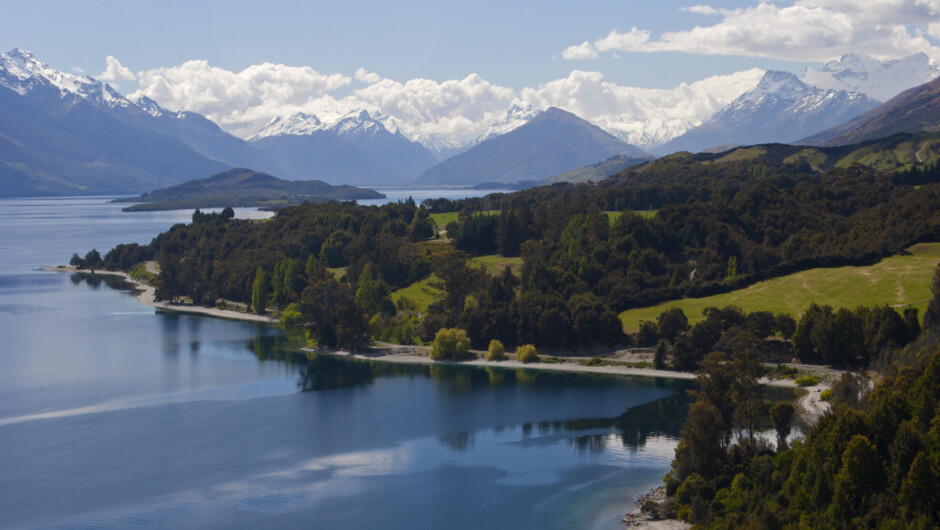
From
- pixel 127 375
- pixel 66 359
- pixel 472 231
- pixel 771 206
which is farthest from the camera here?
pixel 472 231

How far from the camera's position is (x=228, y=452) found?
173 feet

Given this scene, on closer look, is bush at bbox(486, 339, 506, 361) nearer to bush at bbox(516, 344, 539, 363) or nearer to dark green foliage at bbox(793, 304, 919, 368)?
bush at bbox(516, 344, 539, 363)

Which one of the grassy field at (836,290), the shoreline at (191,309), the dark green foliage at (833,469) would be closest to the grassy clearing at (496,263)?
the grassy field at (836,290)

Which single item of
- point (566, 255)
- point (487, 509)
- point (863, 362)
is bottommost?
point (487, 509)

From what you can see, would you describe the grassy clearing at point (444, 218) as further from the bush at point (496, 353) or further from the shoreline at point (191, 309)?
the bush at point (496, 353)

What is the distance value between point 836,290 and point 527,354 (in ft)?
96.5

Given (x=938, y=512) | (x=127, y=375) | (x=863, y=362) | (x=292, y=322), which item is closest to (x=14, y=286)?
(x=292, y=322)

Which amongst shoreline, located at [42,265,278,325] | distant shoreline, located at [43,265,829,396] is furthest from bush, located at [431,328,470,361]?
shoreline, located at [42,265,278,325]

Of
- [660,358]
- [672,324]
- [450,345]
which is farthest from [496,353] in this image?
[672,324]

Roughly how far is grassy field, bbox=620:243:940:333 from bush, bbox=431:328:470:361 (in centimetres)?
1516

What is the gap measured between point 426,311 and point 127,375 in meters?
32.0

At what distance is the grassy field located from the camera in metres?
76.9

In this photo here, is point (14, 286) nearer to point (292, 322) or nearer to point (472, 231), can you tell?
point (292, 322)

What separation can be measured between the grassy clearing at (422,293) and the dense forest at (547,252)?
4.92 feet
